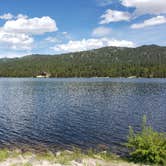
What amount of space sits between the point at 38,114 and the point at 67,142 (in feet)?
67.3

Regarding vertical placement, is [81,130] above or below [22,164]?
below

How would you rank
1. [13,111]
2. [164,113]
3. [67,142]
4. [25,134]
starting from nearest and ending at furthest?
[67,142], [25,134], [164,113], [13,111]

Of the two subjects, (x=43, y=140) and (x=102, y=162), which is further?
(x=43, y=140)

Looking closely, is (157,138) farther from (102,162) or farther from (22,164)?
(22,164)

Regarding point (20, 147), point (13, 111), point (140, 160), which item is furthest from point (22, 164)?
point (13, 111)

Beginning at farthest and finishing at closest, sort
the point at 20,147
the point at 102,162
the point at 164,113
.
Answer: the point at 164,113 → the point at 20,147 → the point at 102,162

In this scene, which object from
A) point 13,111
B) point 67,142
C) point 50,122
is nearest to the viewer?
point 67,142

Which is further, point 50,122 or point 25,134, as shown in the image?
point 50,122

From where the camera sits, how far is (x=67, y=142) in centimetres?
3039

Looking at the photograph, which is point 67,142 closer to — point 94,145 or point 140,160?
point 94,145

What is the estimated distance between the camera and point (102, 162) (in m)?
17.6

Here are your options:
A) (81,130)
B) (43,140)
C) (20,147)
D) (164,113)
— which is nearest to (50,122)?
(81,130)

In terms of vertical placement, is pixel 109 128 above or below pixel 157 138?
below

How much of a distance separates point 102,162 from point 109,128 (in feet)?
63.7
